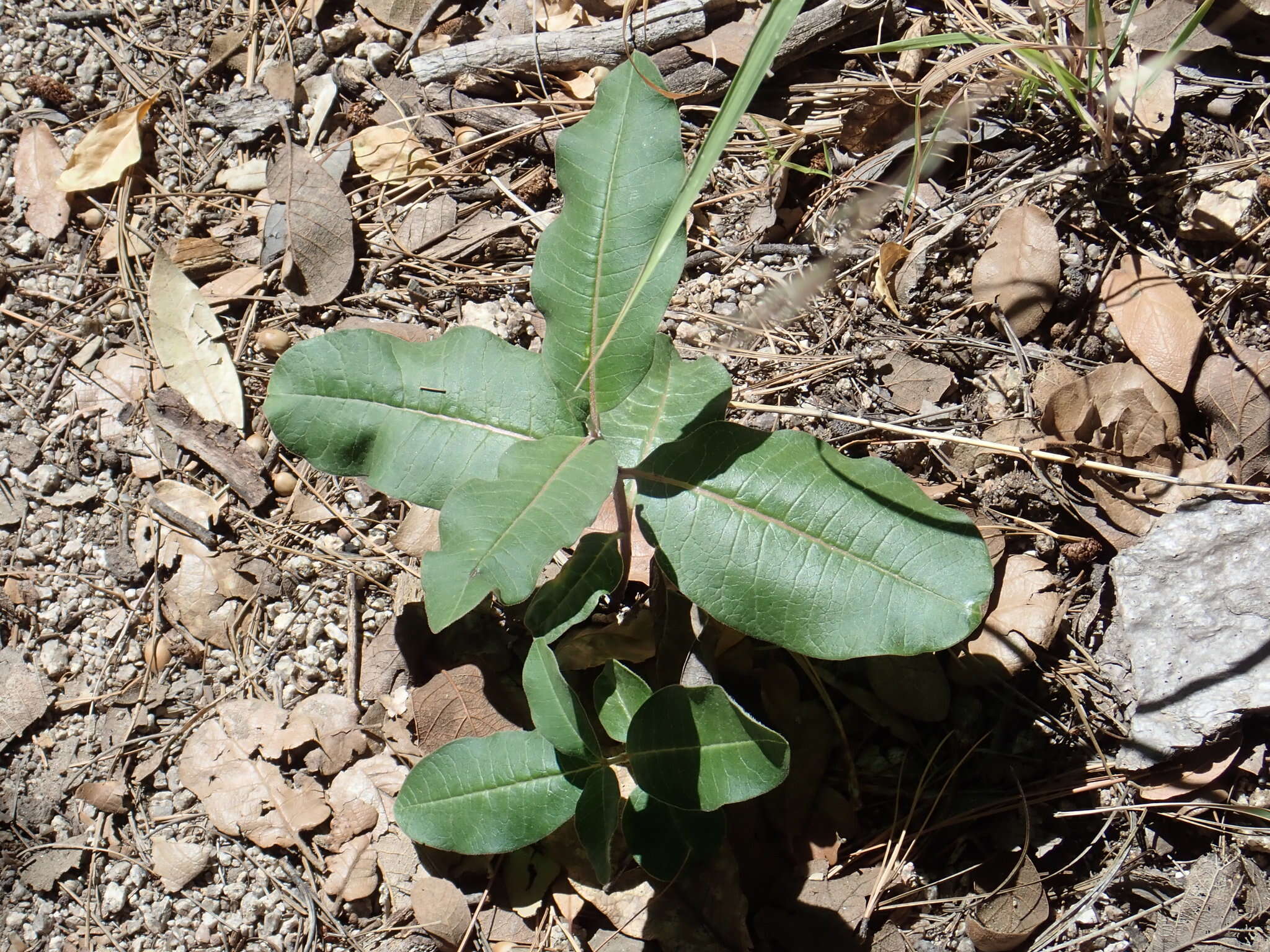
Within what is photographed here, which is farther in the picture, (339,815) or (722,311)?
(722,311)

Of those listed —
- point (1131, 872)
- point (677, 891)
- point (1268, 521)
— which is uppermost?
point (1268, 521)

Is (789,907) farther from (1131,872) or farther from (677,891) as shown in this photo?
(1131,872)

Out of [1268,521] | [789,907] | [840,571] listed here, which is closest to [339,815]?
[789,907]

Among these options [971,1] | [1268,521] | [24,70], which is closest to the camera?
[1268,521]

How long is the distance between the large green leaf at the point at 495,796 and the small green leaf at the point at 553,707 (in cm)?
9

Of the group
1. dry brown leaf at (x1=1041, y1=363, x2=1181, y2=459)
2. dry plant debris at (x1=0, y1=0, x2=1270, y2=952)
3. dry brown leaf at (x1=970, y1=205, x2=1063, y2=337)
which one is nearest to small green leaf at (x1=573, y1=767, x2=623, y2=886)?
dry plant debris at (x1=0, y1=0, x2=1270, y2=952)

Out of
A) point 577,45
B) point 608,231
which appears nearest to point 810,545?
point 608,231

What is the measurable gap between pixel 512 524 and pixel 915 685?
111 cm

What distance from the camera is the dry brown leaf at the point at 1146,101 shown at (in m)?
2.03

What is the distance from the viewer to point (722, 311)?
7.36 feet

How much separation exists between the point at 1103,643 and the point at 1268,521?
1.39 feet

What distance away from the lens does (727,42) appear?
2244mm

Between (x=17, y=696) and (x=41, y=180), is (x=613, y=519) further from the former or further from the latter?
(x=41, y=180)

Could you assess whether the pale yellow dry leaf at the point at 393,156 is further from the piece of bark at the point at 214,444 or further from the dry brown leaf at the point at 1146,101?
the dry brown leaf at the point at 1146,101
